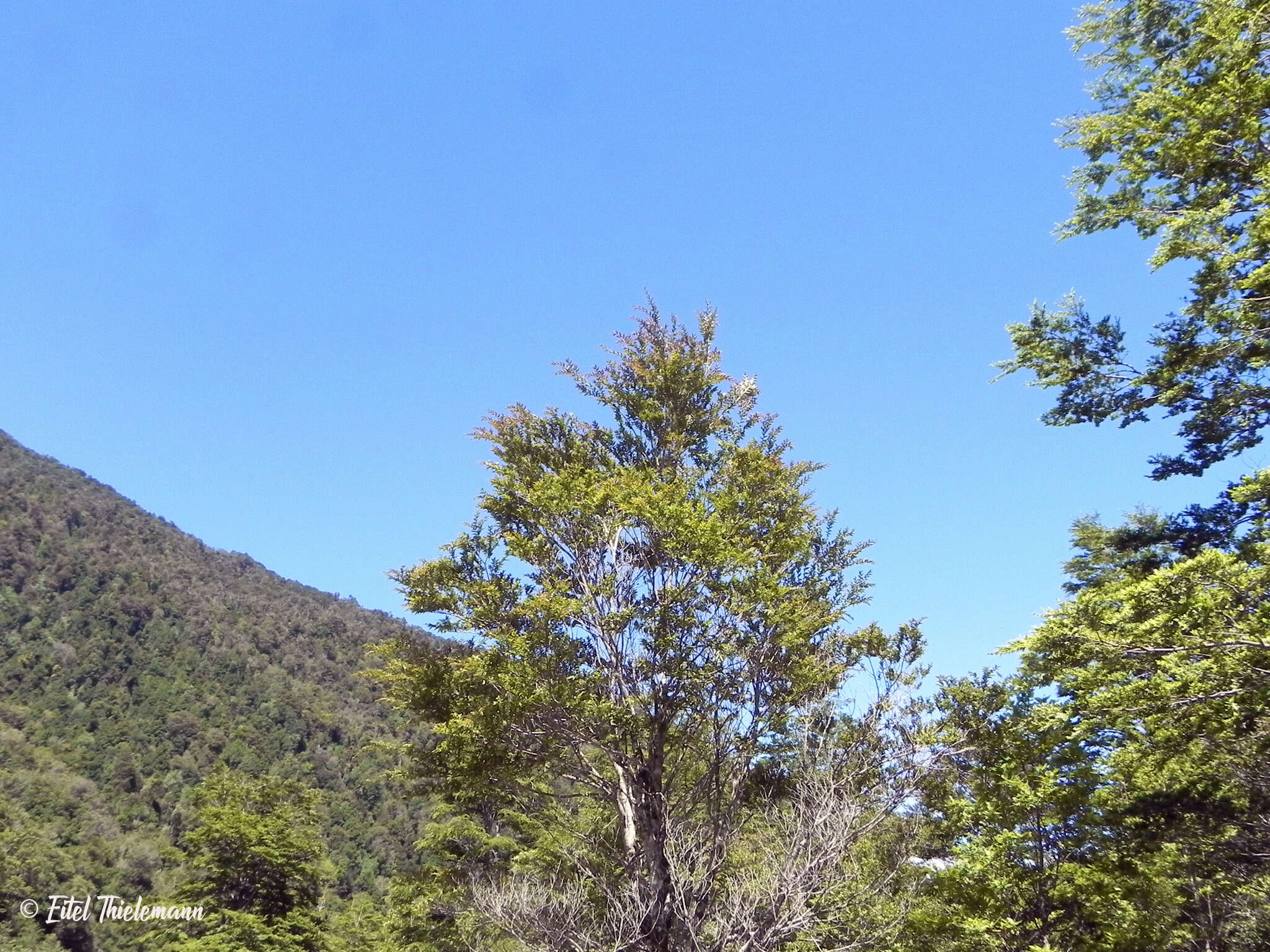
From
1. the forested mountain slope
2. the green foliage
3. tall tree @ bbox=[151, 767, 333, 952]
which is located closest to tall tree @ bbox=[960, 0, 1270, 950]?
the green foliage

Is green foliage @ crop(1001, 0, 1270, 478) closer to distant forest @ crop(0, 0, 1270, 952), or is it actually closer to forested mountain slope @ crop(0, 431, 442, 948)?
distant forest @ crop(0, 0, 1270, 952)

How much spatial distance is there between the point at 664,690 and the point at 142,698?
12483 centimetres

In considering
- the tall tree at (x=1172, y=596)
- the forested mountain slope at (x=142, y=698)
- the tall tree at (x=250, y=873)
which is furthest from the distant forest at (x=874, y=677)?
the forested mountain slope at (x=142, y=698)

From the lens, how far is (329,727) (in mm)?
111625

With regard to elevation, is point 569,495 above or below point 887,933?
above

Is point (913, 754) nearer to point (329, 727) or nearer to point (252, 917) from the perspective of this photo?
point (252, 917)

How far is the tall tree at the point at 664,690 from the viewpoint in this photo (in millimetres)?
8977

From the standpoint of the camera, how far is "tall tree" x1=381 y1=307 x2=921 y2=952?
8977mm

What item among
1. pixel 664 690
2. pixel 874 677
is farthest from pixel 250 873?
pixel 874 677

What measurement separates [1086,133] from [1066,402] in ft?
11.9

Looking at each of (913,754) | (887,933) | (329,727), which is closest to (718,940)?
(887,933)

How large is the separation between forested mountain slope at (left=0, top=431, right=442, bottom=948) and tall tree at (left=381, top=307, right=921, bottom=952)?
4974cm

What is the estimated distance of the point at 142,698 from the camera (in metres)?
107

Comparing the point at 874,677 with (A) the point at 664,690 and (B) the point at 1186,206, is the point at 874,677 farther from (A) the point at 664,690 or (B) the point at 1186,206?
(B) the point at 1186,206
